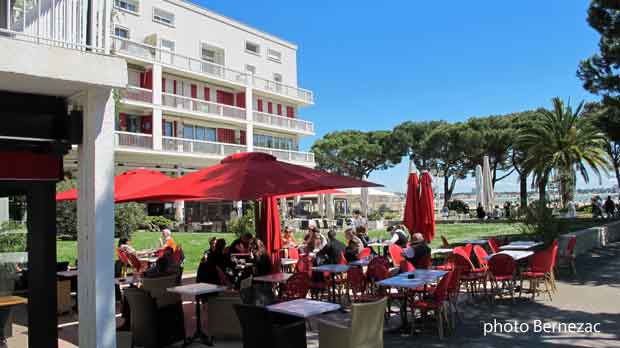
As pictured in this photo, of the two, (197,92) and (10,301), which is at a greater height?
(197,92)

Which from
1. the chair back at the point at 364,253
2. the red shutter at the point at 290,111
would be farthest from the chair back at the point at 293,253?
the red shutter at the point at 290,111

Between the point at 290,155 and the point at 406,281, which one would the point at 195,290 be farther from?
the point at 290,155

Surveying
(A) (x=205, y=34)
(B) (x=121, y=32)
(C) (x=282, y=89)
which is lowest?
(C) (x=282, y=89)

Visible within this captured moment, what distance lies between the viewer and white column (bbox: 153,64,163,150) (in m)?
31.2

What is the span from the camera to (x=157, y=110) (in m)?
31.4

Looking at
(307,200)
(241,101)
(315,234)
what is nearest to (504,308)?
(315,234)

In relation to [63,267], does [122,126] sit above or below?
above

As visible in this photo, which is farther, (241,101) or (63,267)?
(241,101)

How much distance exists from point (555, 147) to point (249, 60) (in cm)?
2308

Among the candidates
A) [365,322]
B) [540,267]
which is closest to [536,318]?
[540,267]

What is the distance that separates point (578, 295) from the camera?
849cm

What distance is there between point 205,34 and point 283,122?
9018mm

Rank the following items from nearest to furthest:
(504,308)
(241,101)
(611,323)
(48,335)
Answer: (48,335), (611,323), (504,308), (241,101)

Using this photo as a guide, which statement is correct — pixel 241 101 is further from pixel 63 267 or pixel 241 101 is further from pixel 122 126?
pixel 63 267
